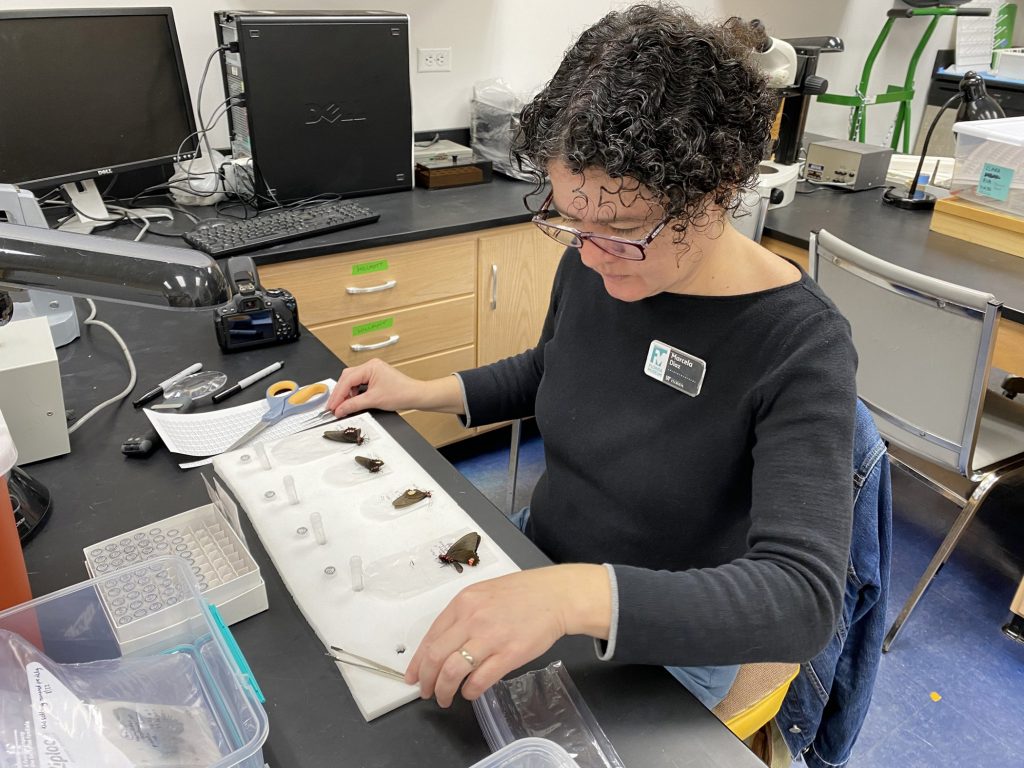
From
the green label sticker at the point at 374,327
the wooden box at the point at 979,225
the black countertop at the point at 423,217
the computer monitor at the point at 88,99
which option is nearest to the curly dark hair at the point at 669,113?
the black countertop at the point at 423,217

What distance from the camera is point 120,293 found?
501 mm

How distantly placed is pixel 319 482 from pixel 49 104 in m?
1.32

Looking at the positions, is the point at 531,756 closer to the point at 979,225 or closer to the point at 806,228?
the point at 806,228

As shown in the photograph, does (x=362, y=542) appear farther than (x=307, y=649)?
Yes

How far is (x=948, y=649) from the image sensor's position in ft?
6.02

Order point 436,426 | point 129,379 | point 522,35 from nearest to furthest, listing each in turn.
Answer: point 129,379 → point 436,426 → point 522,35

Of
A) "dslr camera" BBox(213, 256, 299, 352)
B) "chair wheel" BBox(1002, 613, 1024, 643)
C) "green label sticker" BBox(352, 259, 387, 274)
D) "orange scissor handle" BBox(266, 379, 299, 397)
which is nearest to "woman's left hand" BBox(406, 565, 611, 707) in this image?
"orange scissor handle" BBox(266, 379, 299, 397)

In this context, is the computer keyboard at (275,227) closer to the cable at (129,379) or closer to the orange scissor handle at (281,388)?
the cable at (129,379)

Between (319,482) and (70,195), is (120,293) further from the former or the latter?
(70,195)

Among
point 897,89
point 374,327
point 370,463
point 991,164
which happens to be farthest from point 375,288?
point 897,89

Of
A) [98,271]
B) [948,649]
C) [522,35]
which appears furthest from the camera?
[522,35]

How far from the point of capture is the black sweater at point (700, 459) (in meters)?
0.71

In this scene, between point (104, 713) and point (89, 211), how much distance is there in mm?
1642

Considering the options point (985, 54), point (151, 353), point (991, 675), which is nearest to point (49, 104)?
point (151, 353)
